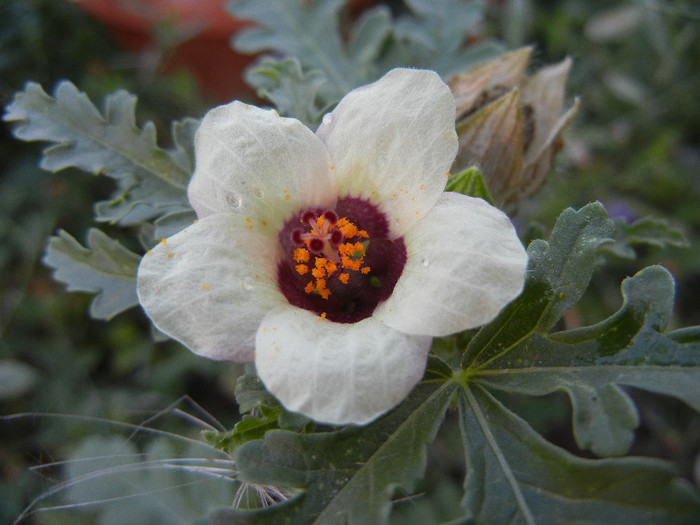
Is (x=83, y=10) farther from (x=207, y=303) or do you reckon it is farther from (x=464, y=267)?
(x=464, y=267)

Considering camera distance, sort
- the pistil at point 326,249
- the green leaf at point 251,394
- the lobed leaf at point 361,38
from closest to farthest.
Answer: the green leaf at point 251,394 < the pistil at point 326,249 < the lobed leaf at point 361,38

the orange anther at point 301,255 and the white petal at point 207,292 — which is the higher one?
the white petal at point 207,292

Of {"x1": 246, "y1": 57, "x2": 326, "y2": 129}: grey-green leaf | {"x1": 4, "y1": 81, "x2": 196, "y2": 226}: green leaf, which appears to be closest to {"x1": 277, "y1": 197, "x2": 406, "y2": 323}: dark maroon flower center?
{"x1": 246, "y1": 57, "x2": 326, "y2": 129}: grey-green leaf

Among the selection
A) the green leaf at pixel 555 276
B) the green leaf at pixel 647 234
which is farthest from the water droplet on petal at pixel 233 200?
the green leaf at pixel 647 234

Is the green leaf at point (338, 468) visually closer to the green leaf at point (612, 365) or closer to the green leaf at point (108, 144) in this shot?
the green leaf at point (612, 365)

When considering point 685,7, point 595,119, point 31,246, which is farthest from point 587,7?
point 31,246

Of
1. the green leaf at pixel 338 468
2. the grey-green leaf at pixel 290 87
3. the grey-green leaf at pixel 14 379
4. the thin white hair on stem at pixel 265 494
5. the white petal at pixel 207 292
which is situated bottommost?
the grey-green leaf at pixel 14 379

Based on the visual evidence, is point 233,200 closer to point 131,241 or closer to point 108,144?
point 108,144

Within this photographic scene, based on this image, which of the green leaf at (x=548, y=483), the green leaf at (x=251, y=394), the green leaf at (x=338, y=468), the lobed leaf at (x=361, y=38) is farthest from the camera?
the lobed leaf at (x=361, y=38)
